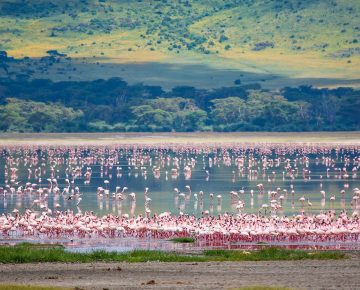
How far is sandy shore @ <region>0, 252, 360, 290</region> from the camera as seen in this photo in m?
21.4

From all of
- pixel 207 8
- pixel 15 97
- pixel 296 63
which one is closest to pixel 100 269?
pixel 15 97

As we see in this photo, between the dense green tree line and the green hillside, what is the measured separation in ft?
31.0

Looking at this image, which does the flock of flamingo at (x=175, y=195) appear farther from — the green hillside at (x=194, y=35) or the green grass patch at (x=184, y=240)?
the green hillside at (x=194, y=35)

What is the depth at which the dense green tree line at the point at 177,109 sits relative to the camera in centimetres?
11900

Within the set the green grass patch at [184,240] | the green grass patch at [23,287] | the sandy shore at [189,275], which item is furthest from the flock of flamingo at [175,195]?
the green grass patch at [23,287]

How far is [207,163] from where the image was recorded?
2776 inches

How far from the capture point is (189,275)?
75.5 ft

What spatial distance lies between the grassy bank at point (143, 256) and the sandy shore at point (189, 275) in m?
0.58

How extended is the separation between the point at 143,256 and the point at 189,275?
3170 millimetres

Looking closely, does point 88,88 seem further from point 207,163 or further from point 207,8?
point 207,163

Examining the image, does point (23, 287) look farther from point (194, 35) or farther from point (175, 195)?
point (194, 35)

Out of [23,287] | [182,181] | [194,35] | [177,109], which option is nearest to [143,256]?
[23,287]

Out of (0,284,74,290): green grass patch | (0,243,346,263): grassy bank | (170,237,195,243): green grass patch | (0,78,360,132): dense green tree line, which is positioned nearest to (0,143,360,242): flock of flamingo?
(170,237,195,243): green grass patch

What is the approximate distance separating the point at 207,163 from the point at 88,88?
77731 millimetres
